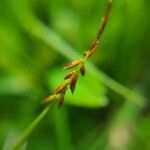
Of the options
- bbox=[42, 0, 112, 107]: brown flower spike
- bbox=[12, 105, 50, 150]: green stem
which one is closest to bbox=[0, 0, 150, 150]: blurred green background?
bbox=[12, 105, 50, 150]: green stem

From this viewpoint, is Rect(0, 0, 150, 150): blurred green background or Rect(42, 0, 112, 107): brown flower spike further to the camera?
Rect(0, 0, 150, 150): blurred green background

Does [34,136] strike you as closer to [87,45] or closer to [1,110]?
[1,110]

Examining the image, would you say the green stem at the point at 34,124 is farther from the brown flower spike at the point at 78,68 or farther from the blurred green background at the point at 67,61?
the blurred green background at the point at 67,61

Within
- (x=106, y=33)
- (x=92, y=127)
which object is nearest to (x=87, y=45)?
(x=106, y=33)

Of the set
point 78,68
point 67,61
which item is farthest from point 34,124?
point 67,61

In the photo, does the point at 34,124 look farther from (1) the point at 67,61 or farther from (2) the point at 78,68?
(1) the point at 67,61

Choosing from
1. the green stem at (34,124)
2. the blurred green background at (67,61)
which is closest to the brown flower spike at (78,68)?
the green stem at (34,124)

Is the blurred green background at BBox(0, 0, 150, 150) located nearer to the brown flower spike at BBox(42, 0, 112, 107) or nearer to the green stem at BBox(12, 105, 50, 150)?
the green stem at BBox(12, 105, 50, 150)

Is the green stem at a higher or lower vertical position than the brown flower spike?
lower

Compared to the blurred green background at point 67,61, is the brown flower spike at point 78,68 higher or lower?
higher
